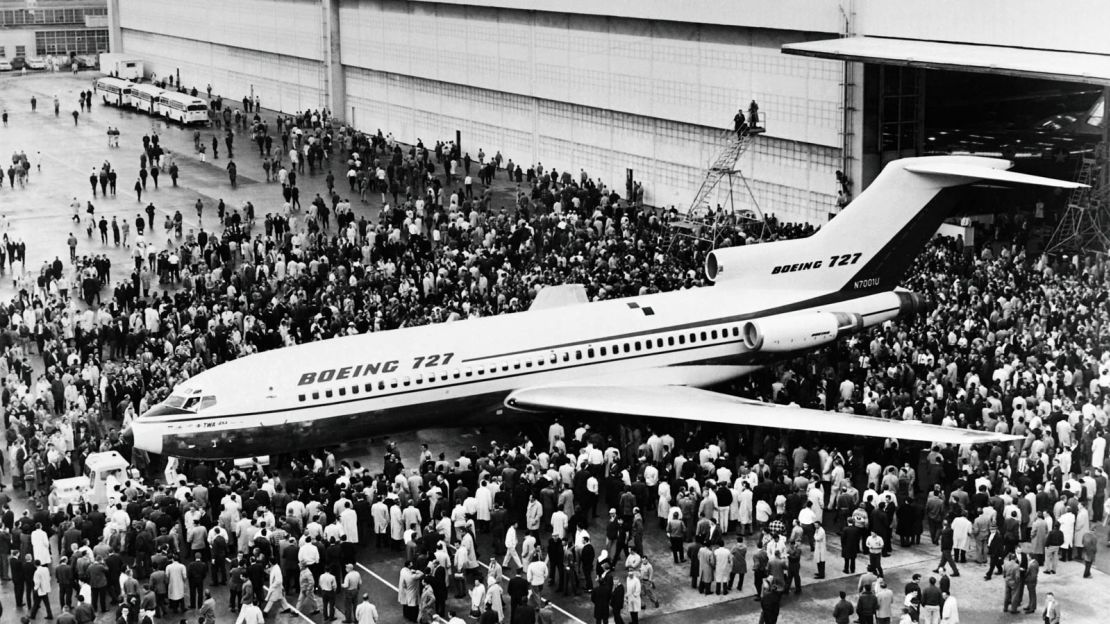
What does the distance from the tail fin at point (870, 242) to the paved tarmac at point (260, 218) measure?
7.48 metres

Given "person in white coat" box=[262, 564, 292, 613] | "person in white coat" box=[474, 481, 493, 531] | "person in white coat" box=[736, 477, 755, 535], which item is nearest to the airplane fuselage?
"person in white coat" box=[474, 481, 493, 531]

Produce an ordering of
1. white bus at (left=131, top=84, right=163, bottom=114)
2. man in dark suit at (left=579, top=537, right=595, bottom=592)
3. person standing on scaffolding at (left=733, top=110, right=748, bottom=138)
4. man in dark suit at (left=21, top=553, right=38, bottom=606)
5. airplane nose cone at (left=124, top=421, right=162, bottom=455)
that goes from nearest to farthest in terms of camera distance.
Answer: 1. man in dark suit at (left=21, top=553, right=38, bottom=606)
2. man in dark suit at (left=579, top=537, right=595, bottom=592)
3. airplane nose cone at (left=124, top=421, right=162, bottom=455)
4. person standing on scaffolding at (left=733, top=110, right=748, bottom=138)
5. white bus at (left=131, top=84, right=163, bottom=114)

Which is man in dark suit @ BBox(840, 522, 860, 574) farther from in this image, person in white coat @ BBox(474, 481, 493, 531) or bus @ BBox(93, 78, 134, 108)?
bus @ BBox(93, 78, 134, 108)

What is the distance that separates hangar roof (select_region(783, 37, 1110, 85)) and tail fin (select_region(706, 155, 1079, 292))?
10.8ft

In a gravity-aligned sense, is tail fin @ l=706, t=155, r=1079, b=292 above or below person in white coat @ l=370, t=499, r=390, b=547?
above

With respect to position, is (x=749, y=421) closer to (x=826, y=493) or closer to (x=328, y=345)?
(x=826, y=493)

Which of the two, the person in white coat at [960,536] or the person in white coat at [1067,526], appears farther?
the person in white coat at [960,536]

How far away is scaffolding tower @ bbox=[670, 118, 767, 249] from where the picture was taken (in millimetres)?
53594

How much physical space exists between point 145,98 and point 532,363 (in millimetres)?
68182

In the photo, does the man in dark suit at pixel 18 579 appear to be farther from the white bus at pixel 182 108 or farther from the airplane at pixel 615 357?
the white bus at pixel 182 108

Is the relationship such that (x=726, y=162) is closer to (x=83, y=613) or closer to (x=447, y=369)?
(x=447, y=369)

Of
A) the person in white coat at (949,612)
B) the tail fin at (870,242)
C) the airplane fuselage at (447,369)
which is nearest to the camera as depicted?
the person in white coat at (949,612)

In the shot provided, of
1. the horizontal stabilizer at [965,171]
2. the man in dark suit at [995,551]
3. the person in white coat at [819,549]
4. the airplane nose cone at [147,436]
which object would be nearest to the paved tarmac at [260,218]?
the person in white coat at [819,549]

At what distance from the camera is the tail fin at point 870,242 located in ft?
125
